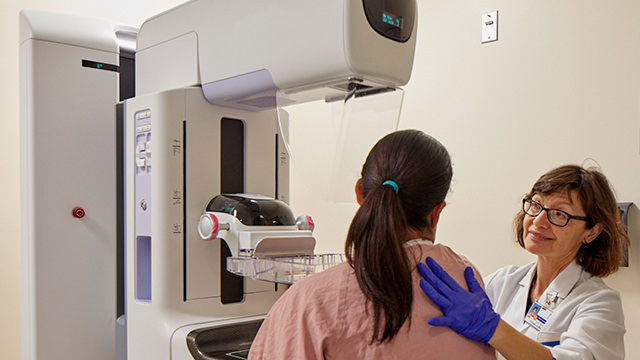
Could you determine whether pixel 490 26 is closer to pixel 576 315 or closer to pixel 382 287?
pixel 576 315

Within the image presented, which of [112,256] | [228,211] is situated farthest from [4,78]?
[228,211]

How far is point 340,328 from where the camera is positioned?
932 mm

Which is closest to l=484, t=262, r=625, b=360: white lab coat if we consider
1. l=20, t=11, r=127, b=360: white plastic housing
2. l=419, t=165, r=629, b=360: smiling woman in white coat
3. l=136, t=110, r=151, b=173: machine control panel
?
l=419, t=165, r=629, b=360: smiling woman in white coat

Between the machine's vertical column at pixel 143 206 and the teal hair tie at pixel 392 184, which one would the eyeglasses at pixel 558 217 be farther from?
the machine's vertical column at pixel 143 206

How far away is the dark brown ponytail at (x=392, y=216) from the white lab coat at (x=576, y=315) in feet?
2.39

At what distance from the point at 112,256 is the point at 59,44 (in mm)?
677

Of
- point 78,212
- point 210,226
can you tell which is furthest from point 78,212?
point 210,226

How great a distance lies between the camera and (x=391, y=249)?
94 cm

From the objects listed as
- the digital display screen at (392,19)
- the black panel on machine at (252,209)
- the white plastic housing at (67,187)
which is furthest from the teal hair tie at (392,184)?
Answer: the white plastic housing at (67,187)

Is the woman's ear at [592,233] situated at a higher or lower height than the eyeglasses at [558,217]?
lower

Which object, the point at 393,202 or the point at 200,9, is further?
the point at 200,9

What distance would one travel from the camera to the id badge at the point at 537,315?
1651 mm

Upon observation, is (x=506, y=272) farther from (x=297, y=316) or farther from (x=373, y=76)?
(x=297, y=316)

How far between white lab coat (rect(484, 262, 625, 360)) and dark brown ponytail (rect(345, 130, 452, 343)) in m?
0.73
